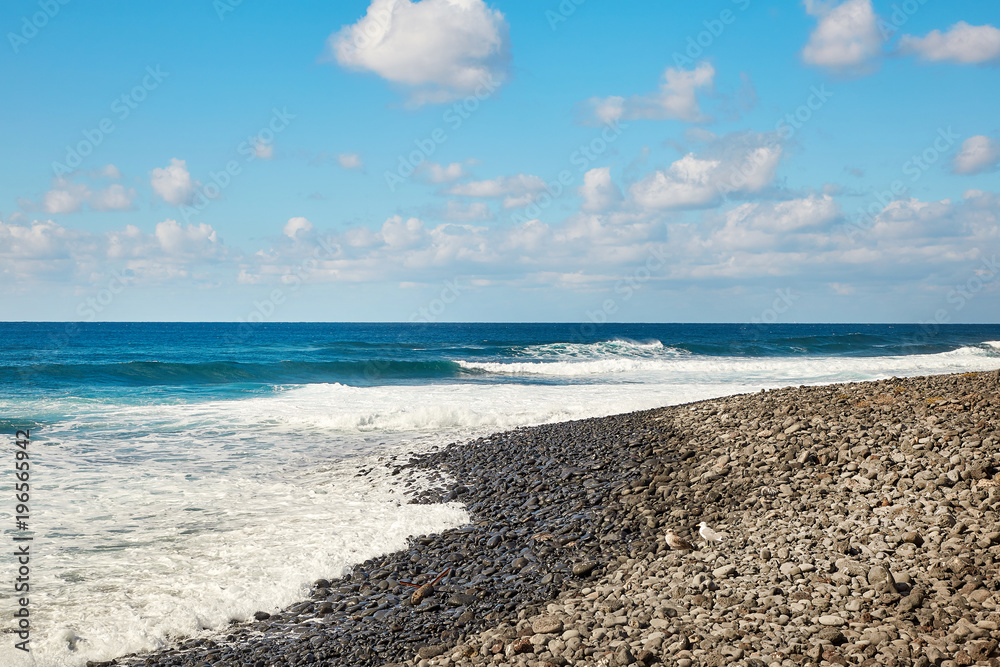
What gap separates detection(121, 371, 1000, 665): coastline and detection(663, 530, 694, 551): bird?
0.10 meters

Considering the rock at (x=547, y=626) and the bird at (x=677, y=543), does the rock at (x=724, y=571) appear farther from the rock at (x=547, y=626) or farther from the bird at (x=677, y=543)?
the rock at (x=547, y=626)

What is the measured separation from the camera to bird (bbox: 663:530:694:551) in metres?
5.56

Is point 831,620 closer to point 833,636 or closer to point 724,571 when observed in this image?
point 833,636

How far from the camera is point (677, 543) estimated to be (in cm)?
Answer: 561

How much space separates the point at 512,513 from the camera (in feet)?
24.2

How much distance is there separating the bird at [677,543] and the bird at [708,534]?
0.54 feet

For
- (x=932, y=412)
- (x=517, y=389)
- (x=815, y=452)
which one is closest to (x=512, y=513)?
(x=815, y=452)

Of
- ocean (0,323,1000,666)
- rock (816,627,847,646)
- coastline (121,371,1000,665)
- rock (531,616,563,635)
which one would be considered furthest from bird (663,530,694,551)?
ocean (0,323,1000,666)

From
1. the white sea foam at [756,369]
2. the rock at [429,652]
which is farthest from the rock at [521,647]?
the white sea foam at [756,369]

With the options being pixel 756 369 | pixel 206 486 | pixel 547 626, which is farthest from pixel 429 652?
pixel 756 369

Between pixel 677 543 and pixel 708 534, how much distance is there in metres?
0.29

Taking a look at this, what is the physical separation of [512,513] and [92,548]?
179 inches

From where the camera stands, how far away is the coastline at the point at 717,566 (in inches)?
155

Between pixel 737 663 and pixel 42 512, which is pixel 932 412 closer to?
pixel 737 663
